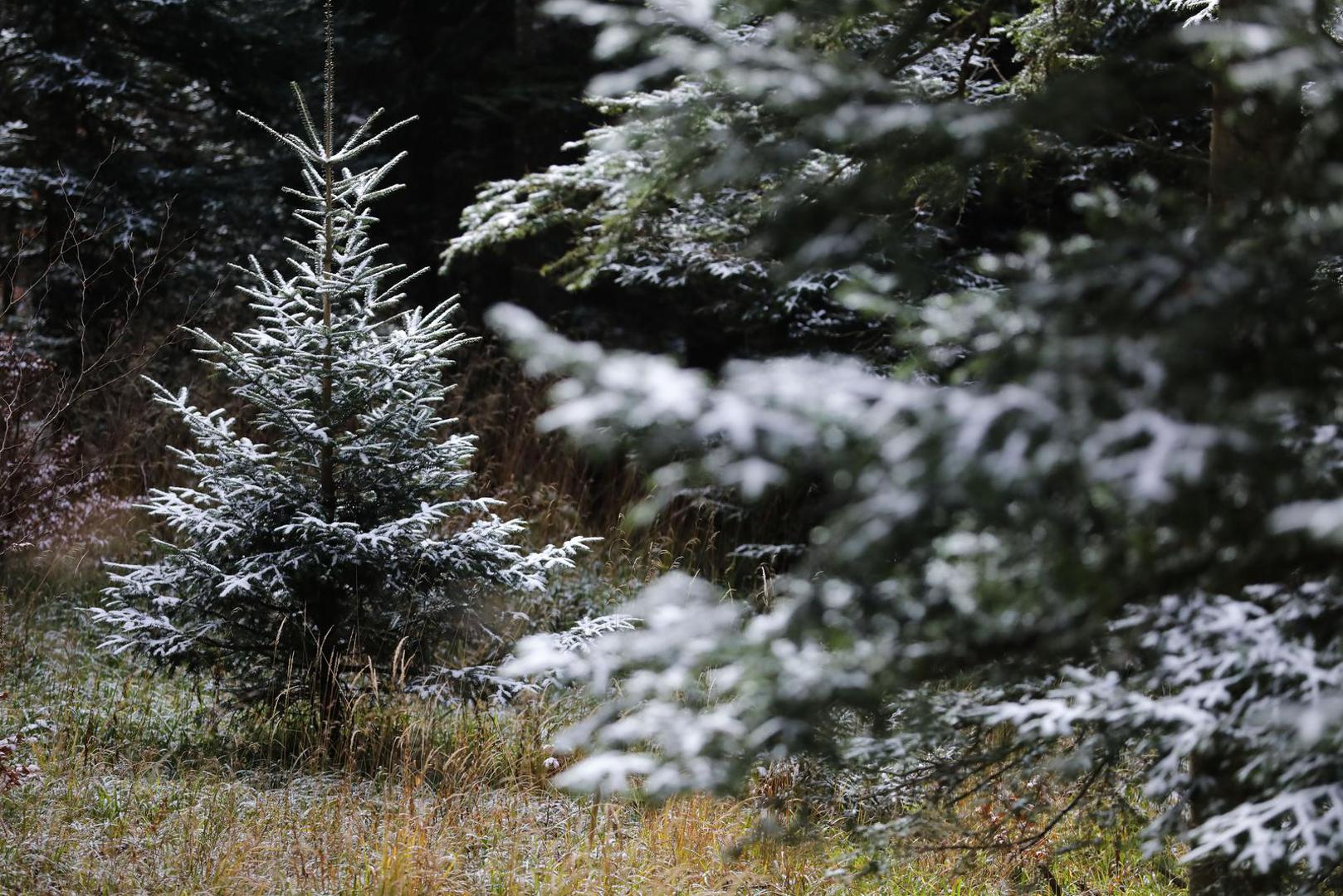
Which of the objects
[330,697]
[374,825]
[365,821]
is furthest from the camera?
[330,697]

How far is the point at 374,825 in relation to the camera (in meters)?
3.41

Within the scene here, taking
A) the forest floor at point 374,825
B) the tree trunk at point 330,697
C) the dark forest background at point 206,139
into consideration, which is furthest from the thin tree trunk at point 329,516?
the dark forest background at point 206,139

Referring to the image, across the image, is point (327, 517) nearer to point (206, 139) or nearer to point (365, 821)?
point (365, 821)

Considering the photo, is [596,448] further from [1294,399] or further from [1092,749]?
[1092,749]

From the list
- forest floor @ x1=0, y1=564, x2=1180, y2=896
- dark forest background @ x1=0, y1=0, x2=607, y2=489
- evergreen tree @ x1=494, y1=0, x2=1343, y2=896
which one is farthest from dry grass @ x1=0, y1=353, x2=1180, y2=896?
dark forest background @ x1=0, y1=0, x2=607, y2=489

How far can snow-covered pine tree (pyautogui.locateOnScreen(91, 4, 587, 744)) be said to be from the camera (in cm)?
398

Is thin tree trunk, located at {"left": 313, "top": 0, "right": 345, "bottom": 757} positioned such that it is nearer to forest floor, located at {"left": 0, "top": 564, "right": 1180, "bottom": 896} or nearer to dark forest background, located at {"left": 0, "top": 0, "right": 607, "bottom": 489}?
forest floor, located at {"left": 0, "top": 564, "right": 1180, "bottom": 896}

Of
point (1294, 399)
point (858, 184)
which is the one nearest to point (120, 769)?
point (858, 184)

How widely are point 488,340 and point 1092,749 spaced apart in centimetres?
711

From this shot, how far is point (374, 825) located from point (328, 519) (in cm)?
130

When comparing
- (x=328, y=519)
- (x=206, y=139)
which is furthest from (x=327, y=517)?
(x=206, y=139)

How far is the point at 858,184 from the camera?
1679 mm

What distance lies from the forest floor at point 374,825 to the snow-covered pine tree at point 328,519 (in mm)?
334

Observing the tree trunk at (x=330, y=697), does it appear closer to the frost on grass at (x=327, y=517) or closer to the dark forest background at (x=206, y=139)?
the frost on grass at (x=327, y=517)
